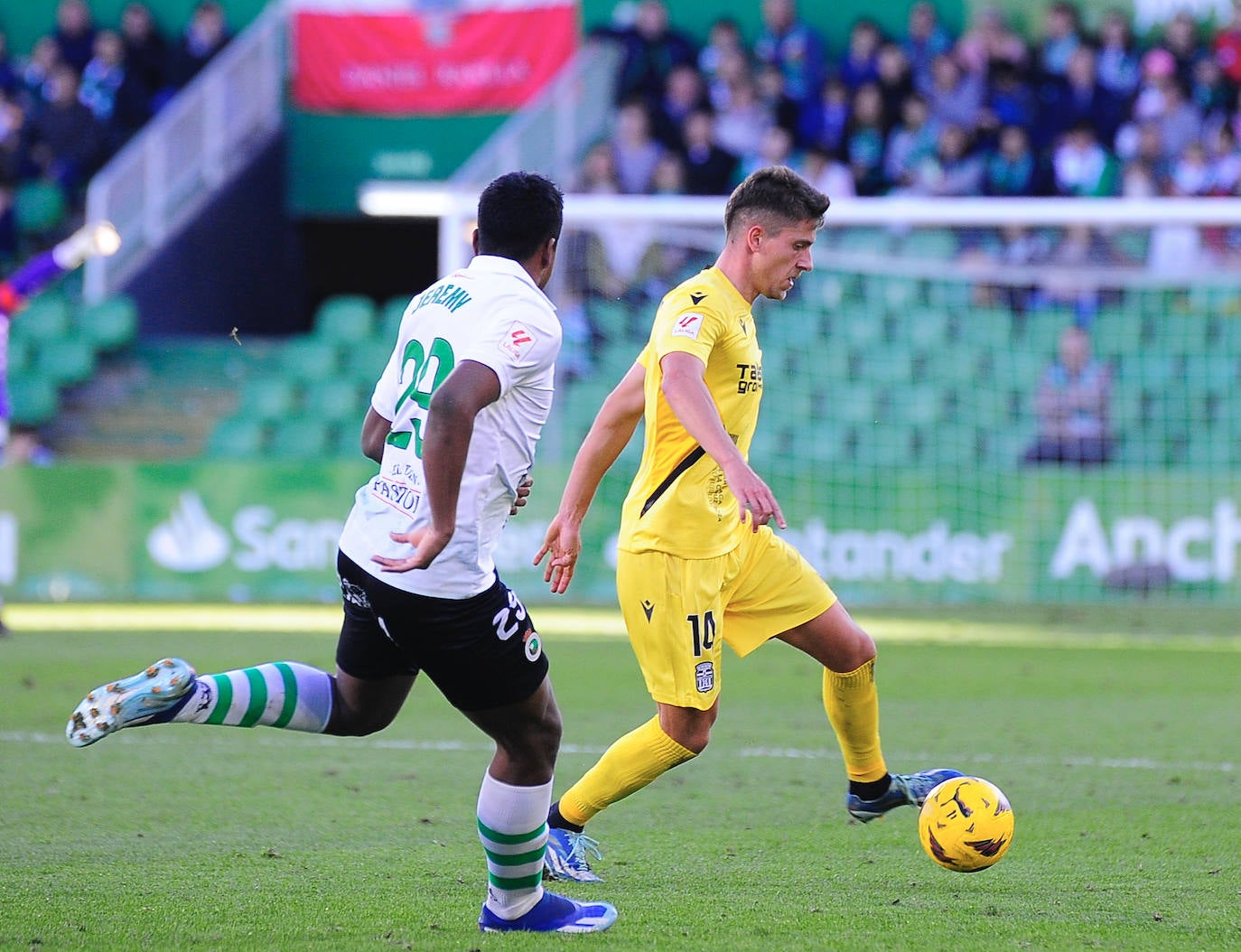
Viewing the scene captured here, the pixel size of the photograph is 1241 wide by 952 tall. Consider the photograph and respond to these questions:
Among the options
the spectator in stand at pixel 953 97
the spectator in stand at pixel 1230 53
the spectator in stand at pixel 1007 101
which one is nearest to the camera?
the spectator in stand at pixel 1007 101

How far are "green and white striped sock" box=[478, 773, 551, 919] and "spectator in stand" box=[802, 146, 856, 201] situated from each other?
1274cm

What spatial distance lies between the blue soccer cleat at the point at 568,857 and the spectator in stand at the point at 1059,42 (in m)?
14.8

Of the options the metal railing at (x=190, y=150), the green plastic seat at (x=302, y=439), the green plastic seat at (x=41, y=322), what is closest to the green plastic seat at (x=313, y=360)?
the green plastic seat at (x=302, y=439)

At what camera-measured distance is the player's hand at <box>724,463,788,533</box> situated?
4.55 m

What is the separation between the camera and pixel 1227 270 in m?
15.3

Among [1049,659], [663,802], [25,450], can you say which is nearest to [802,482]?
[1049,659]

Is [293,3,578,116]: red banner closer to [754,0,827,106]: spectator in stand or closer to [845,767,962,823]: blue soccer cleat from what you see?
[754,0,827,106]: spectator in stand

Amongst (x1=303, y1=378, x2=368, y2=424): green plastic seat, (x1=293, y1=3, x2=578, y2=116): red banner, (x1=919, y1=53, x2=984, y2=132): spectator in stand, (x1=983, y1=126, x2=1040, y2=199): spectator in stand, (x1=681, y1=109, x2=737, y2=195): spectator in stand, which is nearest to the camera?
(x1=303, y1=378, x2=368, y2=424): green plastic seat

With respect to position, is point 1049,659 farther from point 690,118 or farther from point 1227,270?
point 690,118

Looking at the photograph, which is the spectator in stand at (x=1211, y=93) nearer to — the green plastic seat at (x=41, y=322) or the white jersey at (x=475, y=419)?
the green plastic seat at (x=41, y=322)

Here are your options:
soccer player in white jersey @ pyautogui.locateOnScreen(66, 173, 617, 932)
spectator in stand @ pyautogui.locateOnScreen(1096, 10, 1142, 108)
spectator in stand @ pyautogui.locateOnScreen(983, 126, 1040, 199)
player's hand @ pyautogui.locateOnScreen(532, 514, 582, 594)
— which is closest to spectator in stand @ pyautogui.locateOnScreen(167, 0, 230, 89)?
spectator in stand @ pyautogui.locateOnScreen(983, 126, 1040, 199)

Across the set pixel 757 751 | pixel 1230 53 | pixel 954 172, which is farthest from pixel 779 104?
pixel 757 751

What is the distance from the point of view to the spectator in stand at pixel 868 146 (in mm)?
17797

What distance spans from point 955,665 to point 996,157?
26.4ft
